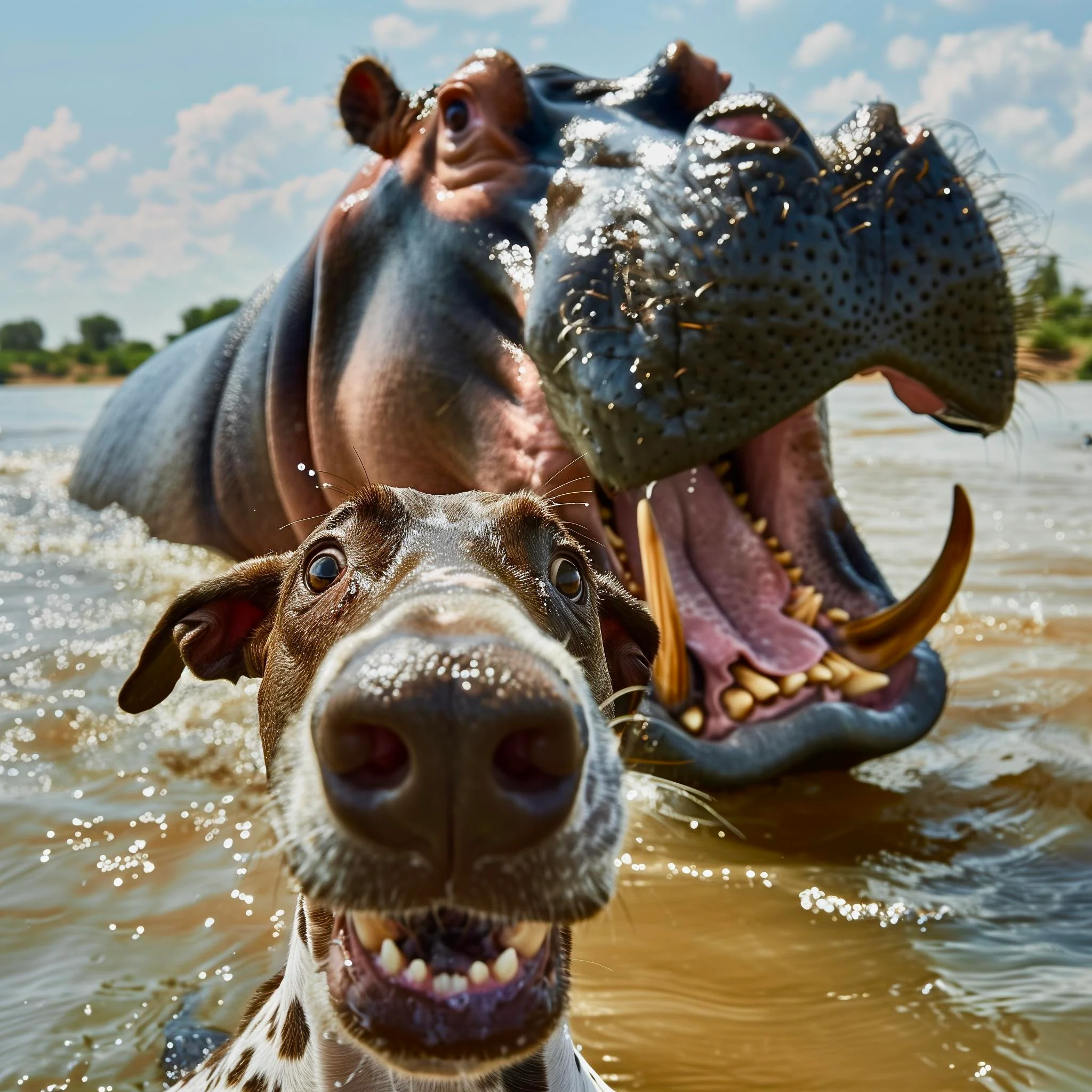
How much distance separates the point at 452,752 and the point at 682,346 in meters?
1.80

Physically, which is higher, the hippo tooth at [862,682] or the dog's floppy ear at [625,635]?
the dog's floppy ear at [625,635]

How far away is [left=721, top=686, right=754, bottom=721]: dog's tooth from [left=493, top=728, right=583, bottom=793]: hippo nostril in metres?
1.94

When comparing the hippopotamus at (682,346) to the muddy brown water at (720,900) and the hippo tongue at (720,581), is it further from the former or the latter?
the muddy brown water at (720,900)

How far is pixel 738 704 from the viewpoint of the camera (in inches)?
130

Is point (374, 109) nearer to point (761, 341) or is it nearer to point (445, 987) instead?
point (761, 341)

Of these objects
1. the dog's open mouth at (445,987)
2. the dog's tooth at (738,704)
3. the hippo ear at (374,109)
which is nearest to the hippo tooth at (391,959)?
the dog's open mouth at (445,987)

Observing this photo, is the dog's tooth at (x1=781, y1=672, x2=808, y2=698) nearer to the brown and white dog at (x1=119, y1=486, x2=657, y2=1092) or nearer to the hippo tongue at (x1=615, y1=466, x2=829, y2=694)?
the hippo tongue at (x1=615, y1=466, x2=829, y2=694)

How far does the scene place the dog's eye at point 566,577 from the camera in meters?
2.01

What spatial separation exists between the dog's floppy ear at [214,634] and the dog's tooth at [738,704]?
4.41 ft

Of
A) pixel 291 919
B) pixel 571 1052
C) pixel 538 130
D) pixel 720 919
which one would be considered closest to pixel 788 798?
pixel 720 919

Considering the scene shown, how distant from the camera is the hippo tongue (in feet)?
11.3

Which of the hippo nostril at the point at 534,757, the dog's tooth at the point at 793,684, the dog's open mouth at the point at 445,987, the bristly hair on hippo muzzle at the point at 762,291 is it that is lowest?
the dog's tooth at the point at 793,684

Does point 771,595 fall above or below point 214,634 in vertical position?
below

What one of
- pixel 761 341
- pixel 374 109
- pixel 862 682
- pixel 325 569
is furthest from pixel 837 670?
pixel 374 109
